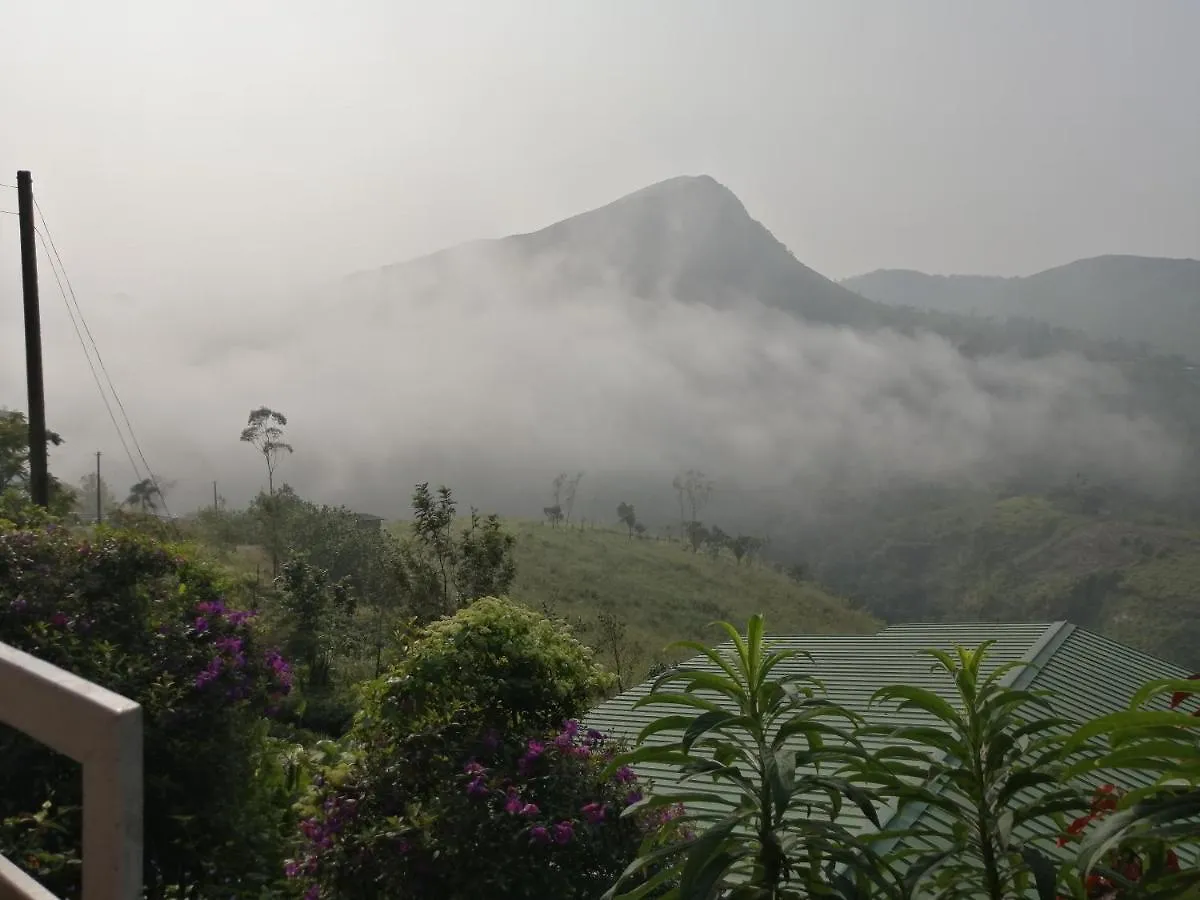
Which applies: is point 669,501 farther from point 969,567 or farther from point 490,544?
point 490,544

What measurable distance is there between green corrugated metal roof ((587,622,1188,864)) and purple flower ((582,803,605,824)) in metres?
2.75

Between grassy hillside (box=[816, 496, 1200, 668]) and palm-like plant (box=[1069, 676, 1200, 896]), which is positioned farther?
grassy hillside (box=[816, 496, 1200, 668])

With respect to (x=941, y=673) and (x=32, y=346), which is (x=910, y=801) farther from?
(x=32, y=346)

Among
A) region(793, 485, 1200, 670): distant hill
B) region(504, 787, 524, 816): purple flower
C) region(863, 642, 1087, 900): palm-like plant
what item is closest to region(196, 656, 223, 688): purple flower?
region(504, 787, 524, 816): purple flower

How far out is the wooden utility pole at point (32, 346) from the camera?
12875 millimetres

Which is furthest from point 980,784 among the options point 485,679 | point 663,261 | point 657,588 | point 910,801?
point 663,261

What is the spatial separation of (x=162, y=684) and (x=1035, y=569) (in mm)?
91352

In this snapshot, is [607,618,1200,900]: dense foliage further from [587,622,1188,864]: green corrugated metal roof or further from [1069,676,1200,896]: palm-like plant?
[587,622,1188,864]: green corrugated metal roof

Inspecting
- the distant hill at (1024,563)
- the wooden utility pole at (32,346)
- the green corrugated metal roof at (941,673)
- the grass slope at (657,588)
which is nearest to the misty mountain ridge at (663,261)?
the distant hill at (1024,563)

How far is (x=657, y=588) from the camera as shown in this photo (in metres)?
61.7

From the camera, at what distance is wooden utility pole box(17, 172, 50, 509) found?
1288cm

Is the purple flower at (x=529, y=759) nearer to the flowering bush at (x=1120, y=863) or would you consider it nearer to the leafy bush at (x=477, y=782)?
the leafy bush at (x=477, y=782)

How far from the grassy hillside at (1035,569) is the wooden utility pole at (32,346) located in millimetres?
67549

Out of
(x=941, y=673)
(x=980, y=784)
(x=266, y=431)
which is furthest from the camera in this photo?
(x=266, y=431)
